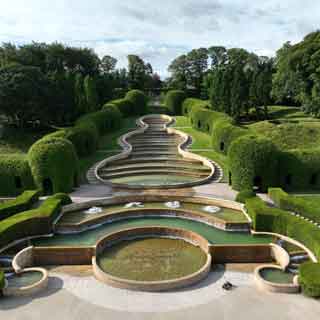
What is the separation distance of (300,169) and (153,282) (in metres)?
15.1

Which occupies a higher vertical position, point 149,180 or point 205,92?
point 205,92

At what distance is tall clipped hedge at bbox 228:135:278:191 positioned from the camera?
22109 millimetres

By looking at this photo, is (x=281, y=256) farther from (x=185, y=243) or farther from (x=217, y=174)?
(x=217, y=174)

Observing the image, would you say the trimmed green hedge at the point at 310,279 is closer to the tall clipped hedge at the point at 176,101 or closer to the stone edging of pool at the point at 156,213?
the stone edging of pool at the point at 156,213

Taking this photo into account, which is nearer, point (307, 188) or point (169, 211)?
point (169, 211)

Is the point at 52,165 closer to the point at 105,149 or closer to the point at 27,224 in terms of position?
the point at 27,224

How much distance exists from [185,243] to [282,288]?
5.41 metres

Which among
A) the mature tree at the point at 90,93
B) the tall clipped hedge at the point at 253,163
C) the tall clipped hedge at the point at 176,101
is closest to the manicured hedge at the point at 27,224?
the tall clipped hedge at the point at 253,163

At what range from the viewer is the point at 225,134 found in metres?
29.3

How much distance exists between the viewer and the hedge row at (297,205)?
59.0ft

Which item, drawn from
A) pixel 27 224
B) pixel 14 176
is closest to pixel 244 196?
Answer: pixel 27 224

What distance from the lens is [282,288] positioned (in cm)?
1259

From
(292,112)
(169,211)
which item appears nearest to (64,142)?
(169,211)

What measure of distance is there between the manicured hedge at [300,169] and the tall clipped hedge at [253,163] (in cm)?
92
